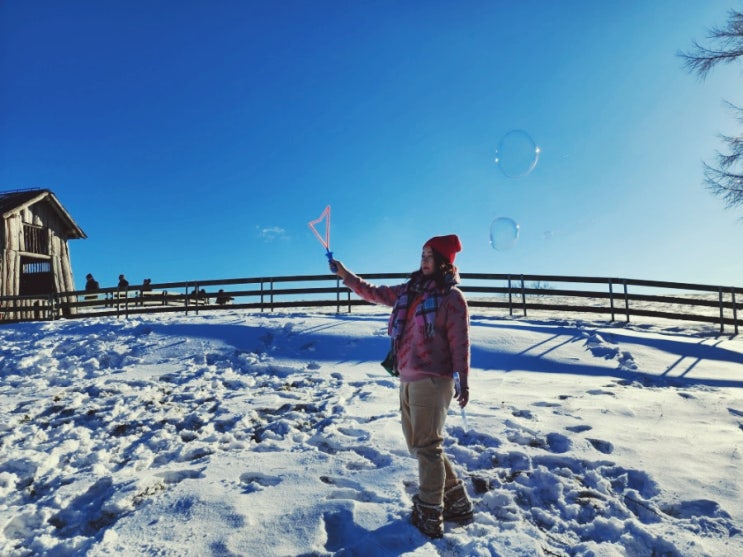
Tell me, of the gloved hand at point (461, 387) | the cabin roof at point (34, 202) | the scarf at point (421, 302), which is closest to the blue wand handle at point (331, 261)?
the scarf at point (421, 302)

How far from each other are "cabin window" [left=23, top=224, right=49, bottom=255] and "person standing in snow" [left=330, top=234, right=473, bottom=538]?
26.0 metres

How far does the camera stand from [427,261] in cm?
296

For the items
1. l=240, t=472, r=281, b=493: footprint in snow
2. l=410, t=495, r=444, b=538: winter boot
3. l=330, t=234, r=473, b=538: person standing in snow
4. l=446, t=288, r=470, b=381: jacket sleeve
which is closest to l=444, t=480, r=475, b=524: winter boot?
l=330, t=234, r=473, b=538: person standing in snow

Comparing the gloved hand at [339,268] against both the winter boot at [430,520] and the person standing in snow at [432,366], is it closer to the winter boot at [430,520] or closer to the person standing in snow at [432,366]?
the person standing in snow at [432,366]

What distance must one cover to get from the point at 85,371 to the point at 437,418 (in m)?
7.57

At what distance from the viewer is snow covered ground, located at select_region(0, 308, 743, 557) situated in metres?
2.72

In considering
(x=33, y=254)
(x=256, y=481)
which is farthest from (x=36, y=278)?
(x=256, y=481)

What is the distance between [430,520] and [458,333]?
47.4 inches

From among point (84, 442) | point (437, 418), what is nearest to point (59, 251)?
point (84, 442)

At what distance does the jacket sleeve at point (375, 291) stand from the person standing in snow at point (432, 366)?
11.2 inches

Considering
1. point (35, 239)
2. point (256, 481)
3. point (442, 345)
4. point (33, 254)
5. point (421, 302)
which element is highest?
point (35, 239)

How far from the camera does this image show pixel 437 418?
8.99 feet

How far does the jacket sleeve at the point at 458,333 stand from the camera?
9.05ft

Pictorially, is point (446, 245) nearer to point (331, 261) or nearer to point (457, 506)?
point (331, 261)
